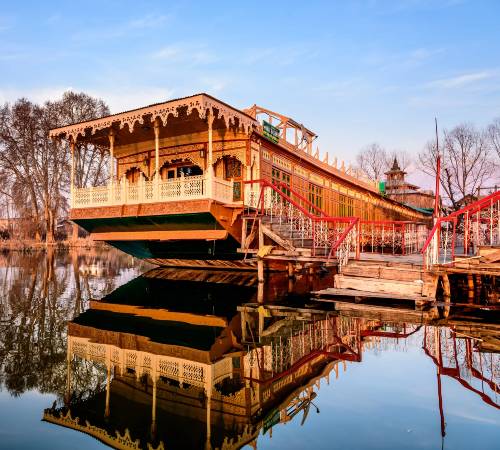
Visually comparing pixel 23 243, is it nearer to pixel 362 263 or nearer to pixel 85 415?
pixel 362 263

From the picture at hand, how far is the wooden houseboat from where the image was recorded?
15.0 meters

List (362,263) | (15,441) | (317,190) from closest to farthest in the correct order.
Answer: (15,441), (362,263), (317,190)

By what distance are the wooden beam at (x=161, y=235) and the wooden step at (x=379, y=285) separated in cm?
531

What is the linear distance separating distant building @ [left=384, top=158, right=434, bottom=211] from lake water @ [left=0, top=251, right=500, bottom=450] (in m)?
46.3

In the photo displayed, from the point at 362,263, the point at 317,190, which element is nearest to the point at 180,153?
the point at 317,190

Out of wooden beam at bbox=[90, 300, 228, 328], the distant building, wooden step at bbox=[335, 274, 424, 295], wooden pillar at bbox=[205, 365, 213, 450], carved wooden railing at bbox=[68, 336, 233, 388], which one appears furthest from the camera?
the distant building

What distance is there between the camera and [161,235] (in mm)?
16984

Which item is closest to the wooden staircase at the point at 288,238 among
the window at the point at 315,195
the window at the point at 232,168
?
the window at the point at 232,168

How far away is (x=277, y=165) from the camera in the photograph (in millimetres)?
19578

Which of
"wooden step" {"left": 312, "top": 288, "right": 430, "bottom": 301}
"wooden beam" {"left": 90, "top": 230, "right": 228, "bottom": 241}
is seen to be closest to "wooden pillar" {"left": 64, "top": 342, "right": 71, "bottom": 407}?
"wooden step" {"left": 312, "top": 288, "right": 430, "bottom": 301}

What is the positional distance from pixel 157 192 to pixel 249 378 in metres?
10.8

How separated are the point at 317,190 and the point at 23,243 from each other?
28.9m

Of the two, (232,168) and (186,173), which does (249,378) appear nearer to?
(232,168)

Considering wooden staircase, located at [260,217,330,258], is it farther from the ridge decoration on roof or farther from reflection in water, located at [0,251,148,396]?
reflection in water, located at [0,251,148,396]
